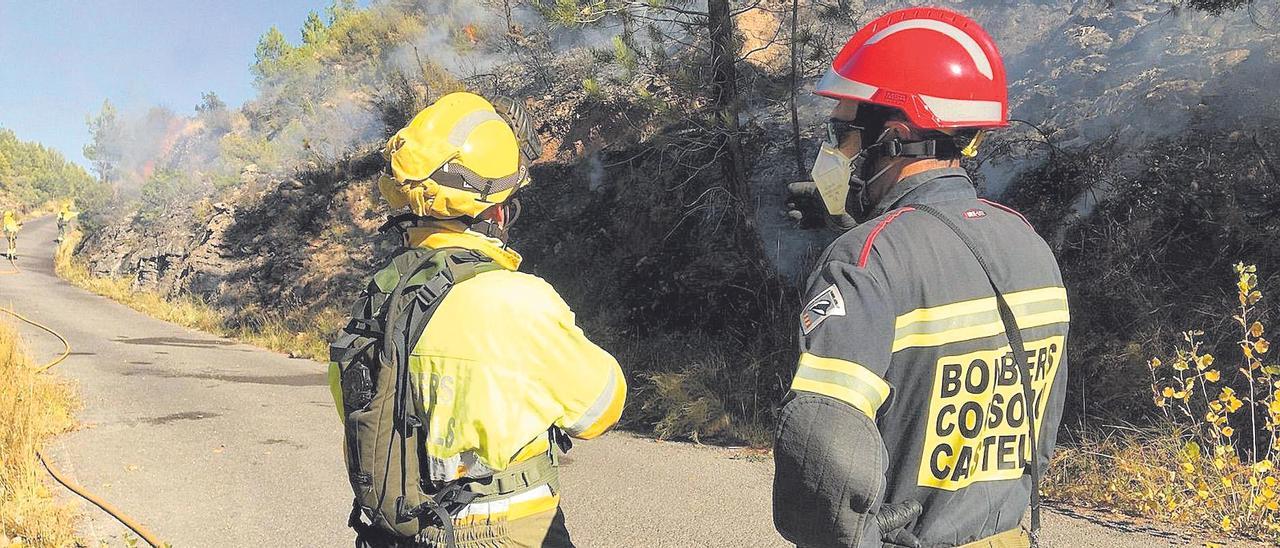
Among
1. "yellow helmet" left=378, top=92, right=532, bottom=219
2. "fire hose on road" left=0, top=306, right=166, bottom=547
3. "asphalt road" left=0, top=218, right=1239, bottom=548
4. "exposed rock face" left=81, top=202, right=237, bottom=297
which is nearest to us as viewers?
"yellow helmet" left=378, top=92, right=532, bottom=219

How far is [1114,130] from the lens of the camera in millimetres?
8453

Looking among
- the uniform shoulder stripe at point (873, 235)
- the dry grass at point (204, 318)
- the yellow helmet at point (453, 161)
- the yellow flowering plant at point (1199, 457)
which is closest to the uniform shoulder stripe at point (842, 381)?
the uniform shoulder stripe at point (873, 235)

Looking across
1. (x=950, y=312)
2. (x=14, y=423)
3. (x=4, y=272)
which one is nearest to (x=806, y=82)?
(x=14, y=423)

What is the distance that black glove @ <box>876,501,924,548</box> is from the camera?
4.82 feet

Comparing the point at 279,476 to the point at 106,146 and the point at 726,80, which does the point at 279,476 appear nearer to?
the point at 726,80

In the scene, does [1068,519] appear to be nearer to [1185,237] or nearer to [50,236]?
[1185,237]

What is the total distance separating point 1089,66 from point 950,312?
10.2 m

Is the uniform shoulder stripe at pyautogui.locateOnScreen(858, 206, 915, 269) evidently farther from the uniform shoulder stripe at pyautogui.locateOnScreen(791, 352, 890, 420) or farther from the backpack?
the backpack

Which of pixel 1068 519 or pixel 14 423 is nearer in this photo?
pixel 1068 519

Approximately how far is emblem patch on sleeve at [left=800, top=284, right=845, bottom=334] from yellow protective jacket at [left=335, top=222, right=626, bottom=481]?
2.09ft

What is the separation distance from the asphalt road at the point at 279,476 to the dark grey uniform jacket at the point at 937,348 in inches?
124

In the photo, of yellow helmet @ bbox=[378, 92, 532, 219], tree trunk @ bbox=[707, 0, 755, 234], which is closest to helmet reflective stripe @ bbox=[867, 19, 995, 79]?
yellow helmet @ bbox=[378, 92, 532, 219]

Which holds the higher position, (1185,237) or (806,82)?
(806,82)

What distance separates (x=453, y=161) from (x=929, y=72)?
3.54 ft
